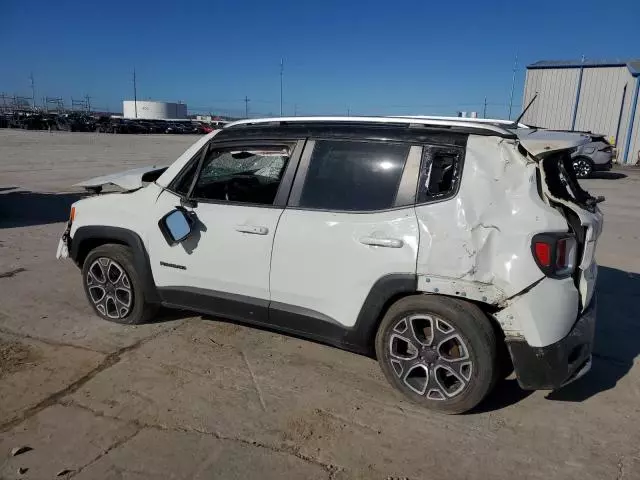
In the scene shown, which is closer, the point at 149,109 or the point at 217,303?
the point at 217,303

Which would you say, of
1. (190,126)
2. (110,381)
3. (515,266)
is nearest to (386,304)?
(515,266)

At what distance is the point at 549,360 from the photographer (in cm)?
296

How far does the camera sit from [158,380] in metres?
3.63

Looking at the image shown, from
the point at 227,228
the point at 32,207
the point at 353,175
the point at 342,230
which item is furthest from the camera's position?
the point at 32,207

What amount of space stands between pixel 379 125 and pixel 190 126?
68.0 metres

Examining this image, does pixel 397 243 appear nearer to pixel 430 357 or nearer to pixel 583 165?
pixel 430 357

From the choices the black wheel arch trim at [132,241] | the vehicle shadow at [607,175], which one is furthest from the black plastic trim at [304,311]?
the vehicle shadow at [607,175]

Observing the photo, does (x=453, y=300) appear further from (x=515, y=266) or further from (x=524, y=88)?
(x=524, y=88)

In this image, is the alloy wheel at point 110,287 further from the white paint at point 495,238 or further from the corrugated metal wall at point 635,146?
the corrugated metal wall at point 635,146

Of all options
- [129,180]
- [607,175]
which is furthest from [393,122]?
[607,175]

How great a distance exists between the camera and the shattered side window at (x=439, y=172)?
10.4 ft

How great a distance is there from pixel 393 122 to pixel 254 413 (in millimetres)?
2097

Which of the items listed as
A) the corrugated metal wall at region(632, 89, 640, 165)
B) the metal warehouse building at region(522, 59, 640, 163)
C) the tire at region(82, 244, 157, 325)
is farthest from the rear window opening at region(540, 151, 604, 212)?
the corrugated metal wall at region(632, 89, 640, 165)

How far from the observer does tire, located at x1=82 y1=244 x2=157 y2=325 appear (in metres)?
4.38
